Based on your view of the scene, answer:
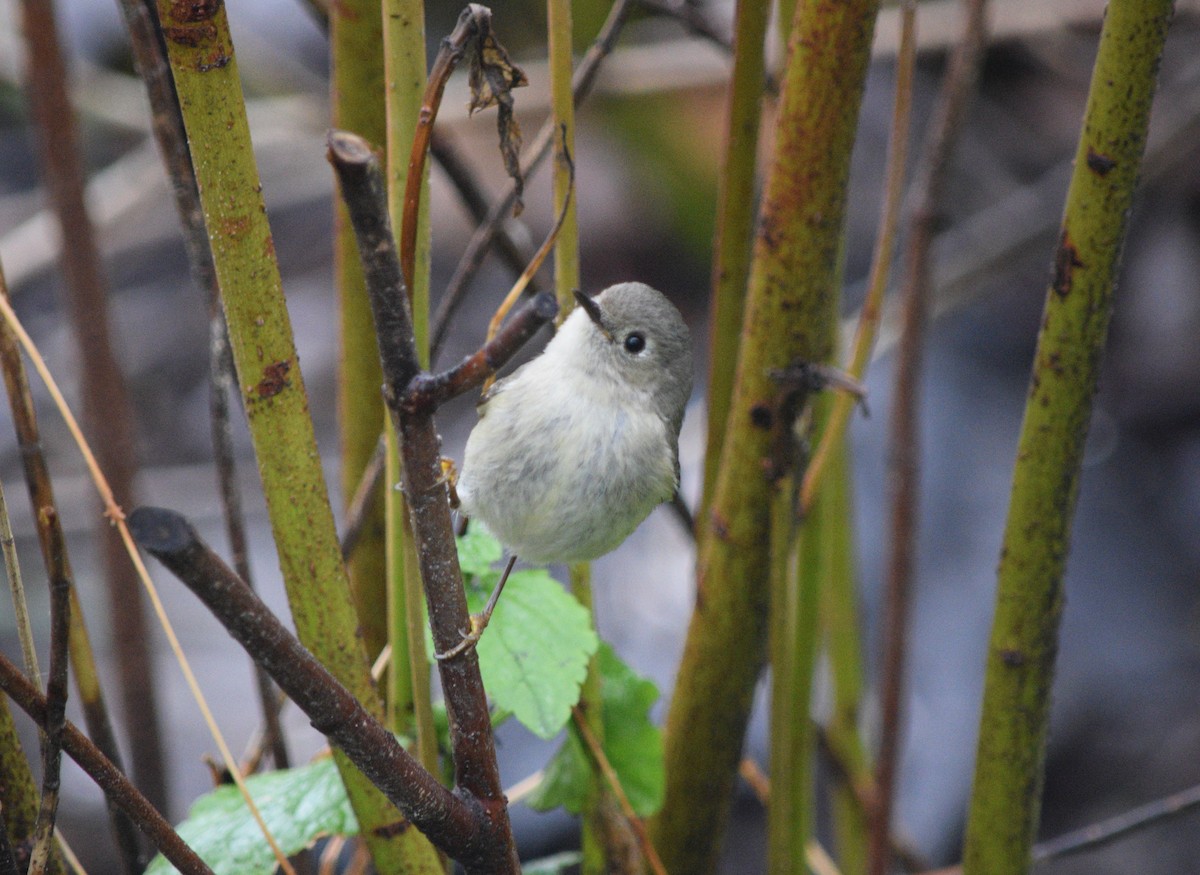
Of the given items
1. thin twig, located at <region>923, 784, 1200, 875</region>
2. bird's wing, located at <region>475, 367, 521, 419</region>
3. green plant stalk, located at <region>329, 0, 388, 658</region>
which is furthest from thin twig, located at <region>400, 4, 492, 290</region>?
thin twig, located at <region>923, 784, 1200, 875</region>

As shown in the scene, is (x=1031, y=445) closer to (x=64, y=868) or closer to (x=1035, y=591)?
(x=1035, y=591)

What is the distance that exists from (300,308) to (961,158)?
8.20 feet

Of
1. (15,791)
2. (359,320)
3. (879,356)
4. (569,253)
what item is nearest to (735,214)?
(569,253)


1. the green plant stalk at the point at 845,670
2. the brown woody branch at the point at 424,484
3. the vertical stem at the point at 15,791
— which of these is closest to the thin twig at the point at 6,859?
the vertical stem at the point at 15,791

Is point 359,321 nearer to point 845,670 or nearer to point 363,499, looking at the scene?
point 363,499

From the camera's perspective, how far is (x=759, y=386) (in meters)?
1.38

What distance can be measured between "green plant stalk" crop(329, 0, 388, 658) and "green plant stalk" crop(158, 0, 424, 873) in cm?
19

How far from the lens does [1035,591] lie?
1.30 metres

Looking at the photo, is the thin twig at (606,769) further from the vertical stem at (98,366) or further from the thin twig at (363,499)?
the vertical stem at (98,366)

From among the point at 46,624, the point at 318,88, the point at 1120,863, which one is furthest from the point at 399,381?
the point at 318,88

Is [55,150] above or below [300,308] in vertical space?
below

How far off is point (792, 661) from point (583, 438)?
0.38 meters

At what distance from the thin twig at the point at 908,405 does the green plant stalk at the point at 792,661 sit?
0.23m

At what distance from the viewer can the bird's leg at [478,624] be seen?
0.93 m
